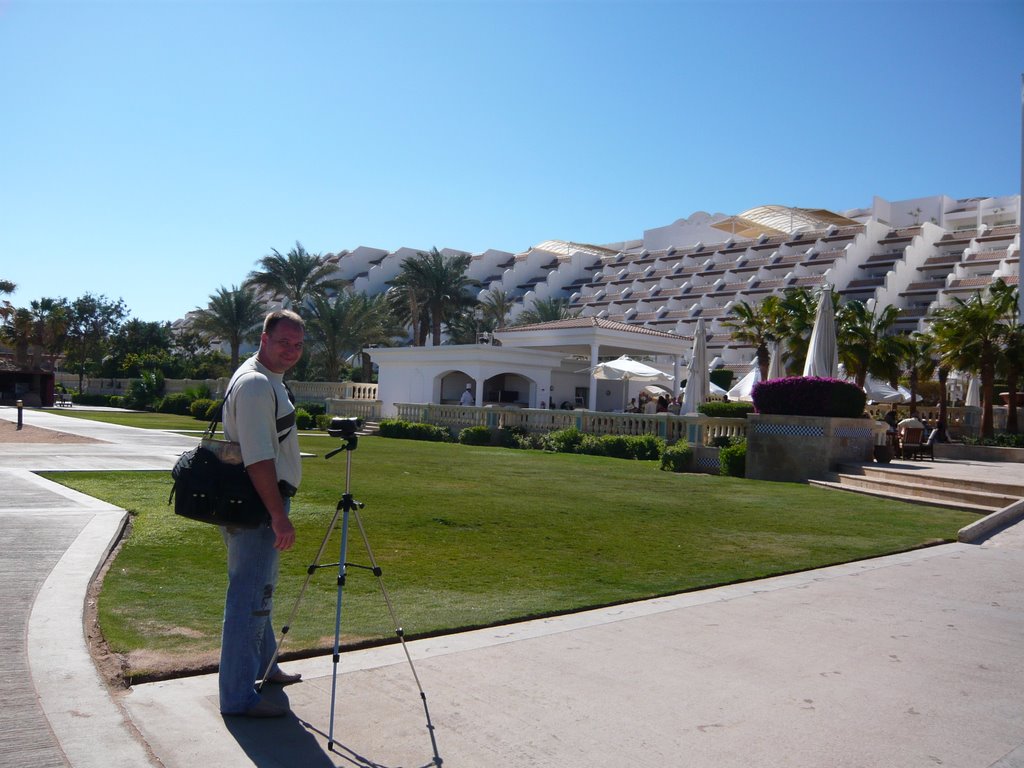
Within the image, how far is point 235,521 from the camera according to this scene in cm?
390

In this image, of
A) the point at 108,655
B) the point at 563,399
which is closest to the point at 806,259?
the point at 563,399

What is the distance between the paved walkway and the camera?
3777mm

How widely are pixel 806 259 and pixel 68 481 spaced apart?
246 ft

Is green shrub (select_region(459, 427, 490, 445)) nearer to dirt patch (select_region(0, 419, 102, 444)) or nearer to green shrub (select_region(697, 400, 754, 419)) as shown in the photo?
green shrub (select_region(697, 400, 754, 419))

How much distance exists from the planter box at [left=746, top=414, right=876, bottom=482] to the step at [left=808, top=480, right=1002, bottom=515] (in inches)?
17.7

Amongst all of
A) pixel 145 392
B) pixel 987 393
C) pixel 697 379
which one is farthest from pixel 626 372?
pixel 145 392

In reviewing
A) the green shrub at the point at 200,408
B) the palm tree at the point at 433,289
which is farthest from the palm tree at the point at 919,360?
the green shrub at the point at 200,408

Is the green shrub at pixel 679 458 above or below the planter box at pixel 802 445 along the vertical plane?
below

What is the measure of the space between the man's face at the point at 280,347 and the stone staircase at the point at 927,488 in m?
12.0

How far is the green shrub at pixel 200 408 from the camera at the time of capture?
42156mm

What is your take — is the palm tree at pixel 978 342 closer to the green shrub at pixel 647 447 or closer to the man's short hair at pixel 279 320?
the green shrub at pixel 647 447

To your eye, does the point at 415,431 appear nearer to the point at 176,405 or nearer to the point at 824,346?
the point at 824,346

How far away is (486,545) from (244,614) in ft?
15.8

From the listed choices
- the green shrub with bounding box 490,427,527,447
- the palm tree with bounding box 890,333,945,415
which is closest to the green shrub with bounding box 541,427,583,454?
the green shrub with bounding box 490,427,527,447
